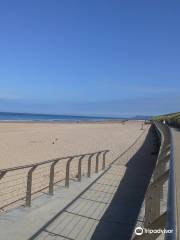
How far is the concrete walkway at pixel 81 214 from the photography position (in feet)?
22.4

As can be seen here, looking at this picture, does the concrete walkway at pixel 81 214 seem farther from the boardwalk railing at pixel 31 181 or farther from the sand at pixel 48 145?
the sand at pixel 48 145

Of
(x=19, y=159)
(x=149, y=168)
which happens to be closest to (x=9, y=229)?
(x=149, y=168)

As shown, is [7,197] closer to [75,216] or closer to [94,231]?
[75,216]

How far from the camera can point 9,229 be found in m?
6.72

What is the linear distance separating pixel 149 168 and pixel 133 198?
6659mm

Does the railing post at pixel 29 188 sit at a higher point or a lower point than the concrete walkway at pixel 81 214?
higher

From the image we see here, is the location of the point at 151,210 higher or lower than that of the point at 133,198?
higher

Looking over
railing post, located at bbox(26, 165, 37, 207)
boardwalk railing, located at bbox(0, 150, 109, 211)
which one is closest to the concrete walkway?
railing post, located at bbox(26, 165, 37, 207)

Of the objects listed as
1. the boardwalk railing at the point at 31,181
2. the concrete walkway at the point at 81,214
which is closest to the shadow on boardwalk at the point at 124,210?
the concrete walkway at the point at 81,214

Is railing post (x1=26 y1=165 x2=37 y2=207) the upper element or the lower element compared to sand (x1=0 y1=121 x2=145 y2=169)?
upper

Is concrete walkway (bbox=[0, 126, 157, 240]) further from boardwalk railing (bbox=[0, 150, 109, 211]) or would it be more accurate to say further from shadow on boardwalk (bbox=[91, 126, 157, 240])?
boardwalk railing (bbox=[0, 150, 109, 211])

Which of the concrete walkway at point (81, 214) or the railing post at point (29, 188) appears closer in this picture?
the concrete walkway at point (81, 214)

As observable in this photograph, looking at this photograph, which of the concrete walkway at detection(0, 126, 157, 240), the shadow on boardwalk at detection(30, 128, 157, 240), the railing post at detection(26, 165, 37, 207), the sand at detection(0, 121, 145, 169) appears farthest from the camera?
the sand at detection(0, 121, 145, 169)

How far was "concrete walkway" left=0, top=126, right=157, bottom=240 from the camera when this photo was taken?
6.84m
